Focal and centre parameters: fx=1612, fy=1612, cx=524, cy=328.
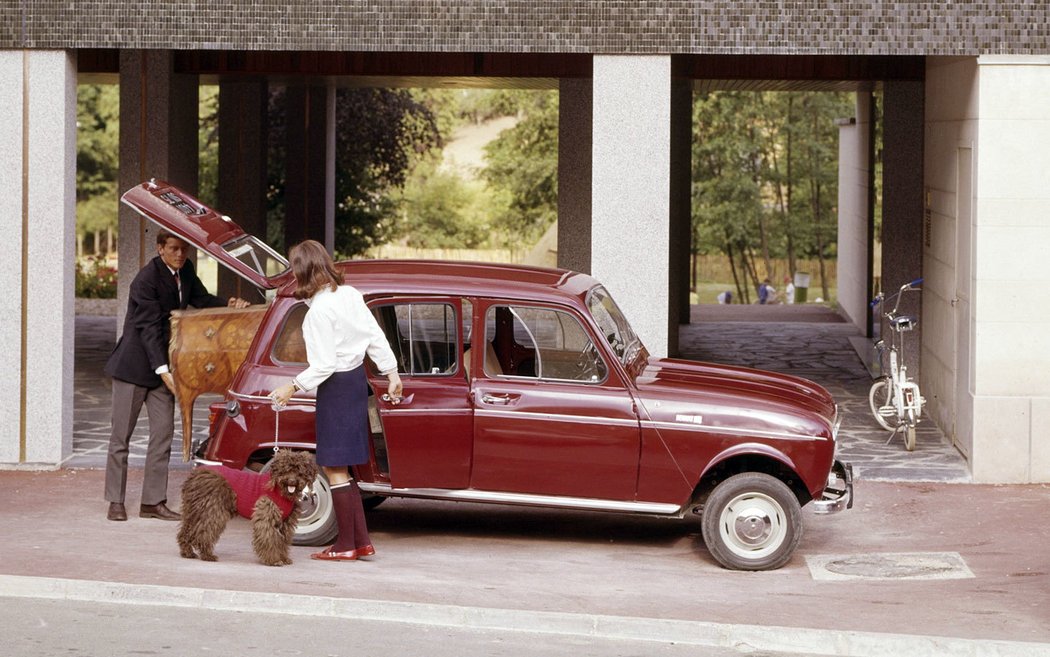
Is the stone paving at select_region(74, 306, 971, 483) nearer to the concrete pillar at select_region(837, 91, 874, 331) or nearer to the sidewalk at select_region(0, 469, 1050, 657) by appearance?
the concrete pillar at select_region(837, 91, 874, 331)

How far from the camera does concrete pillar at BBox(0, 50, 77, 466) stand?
1266 centimetres

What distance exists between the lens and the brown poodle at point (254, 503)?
9.09 metres

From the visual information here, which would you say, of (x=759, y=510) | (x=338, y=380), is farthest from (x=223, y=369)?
(x=759, y=510)

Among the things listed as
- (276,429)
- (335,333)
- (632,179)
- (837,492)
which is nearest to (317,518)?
(276,429)

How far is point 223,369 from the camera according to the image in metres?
10.8

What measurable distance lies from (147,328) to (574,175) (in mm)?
9916

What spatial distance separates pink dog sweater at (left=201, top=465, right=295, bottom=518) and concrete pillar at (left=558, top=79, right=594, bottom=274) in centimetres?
1056

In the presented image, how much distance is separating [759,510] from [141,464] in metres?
5.54

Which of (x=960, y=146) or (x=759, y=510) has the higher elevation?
(x=960, y=146)

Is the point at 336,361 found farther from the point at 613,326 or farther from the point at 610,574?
the point at 610,574

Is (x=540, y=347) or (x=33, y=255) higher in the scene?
(x=33, y=255)

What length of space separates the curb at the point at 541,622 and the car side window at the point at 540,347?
1.87 meters

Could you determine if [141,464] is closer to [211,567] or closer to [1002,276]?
[211,567]

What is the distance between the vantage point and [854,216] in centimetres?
2834
